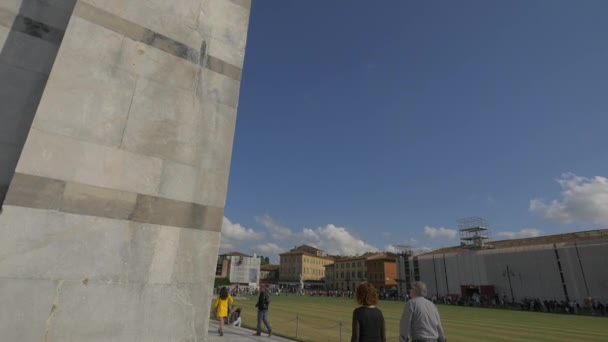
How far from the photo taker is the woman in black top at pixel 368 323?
14.4 ft

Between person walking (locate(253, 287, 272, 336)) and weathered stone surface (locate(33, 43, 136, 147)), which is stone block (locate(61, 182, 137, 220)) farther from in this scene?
person walking (locate(253, 287, 272, 336))

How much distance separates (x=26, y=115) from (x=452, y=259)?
72615mm

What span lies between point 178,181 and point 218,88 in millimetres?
1506

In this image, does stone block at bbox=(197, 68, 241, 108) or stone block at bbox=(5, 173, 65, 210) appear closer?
stone block at bbox=(5, 173, 65, 210)

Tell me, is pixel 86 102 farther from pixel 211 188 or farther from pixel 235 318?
pixel 235 318

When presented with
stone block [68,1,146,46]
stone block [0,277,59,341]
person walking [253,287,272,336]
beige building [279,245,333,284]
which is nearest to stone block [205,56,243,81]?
stone block [68,1,146,46]

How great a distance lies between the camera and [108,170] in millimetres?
3523

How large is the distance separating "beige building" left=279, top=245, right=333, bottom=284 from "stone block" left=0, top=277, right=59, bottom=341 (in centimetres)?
11485

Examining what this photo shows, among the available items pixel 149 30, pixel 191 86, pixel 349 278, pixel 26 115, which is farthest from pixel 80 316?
pixel 349 278

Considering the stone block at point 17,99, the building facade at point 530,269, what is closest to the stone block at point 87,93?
the stone block at point 17,99

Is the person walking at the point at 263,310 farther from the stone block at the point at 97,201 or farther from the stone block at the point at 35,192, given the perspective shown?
the stone block at the point at 35,192

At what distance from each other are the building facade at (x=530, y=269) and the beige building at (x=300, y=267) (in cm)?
5463

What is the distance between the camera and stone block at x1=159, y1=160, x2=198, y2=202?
3887 millimetres

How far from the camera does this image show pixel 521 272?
53375mm
